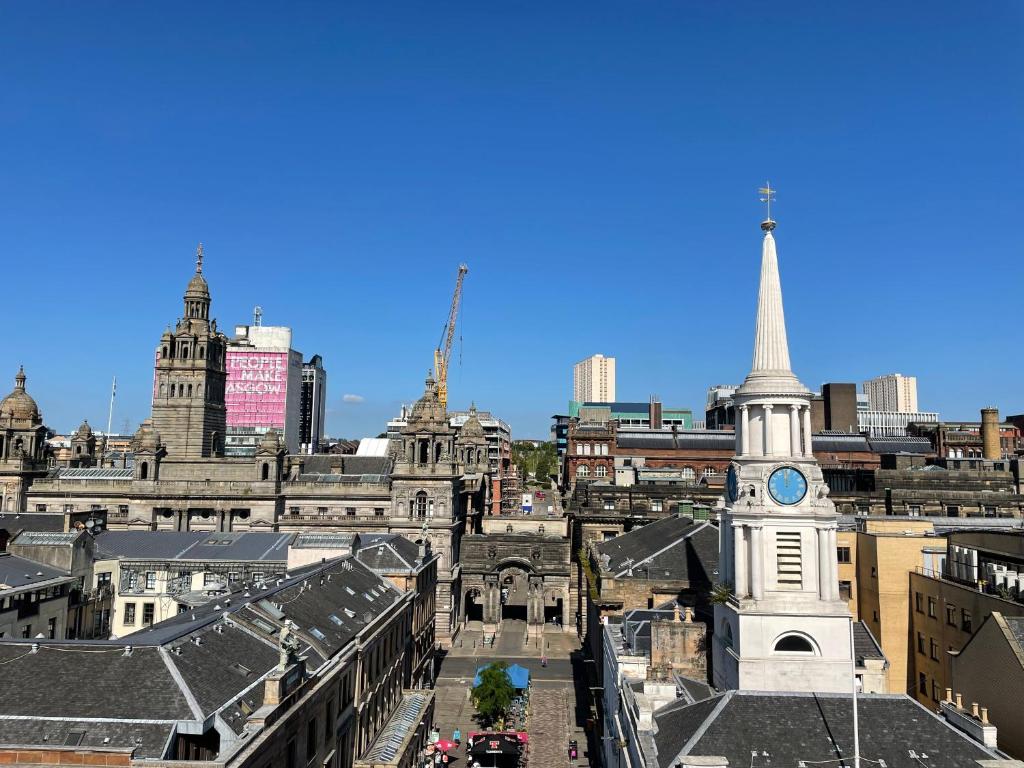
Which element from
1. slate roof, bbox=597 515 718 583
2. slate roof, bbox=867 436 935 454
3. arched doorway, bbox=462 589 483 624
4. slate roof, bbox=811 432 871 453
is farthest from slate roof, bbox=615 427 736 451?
slate roof, bbox=597 515 718 583

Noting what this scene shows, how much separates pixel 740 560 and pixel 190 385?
82.2 meters

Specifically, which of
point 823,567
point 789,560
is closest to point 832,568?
point 823,567

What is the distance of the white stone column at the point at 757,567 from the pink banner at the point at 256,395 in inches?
6981

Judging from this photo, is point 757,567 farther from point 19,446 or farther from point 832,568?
point 19,446

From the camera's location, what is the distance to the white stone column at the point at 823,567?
3241 cm

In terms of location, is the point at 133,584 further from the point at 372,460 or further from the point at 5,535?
the point at 372,460

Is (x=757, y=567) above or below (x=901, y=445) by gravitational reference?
below

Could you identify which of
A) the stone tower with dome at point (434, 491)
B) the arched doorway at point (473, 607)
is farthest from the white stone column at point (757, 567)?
the arched doorway at point (473, 607)

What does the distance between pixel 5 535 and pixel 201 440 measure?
123 ft

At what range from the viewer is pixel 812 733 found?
949 inches

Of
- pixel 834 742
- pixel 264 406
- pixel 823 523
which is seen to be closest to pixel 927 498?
pixel 823 523

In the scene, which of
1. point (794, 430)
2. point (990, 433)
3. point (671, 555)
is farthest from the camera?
point (990, 433)

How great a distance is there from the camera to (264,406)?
198 m

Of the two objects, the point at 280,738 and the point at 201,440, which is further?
the point at 201,440
